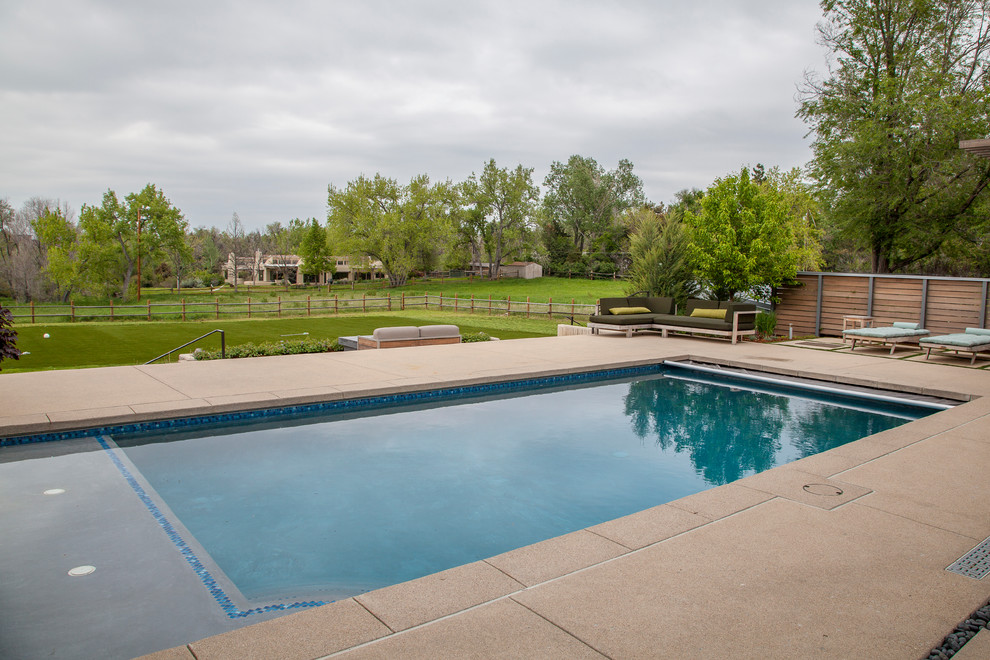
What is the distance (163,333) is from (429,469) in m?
13.4

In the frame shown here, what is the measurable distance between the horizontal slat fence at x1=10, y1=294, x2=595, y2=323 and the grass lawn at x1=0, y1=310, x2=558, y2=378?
3.59 feet

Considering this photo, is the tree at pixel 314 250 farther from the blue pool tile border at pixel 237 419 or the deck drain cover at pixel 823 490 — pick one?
the deck drain cover at pixel 823 490

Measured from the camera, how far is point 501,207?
47188 mm

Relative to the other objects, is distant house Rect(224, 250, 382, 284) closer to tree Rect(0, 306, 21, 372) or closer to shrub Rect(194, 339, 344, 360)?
shrub Rect(194, 339, 344, 360)

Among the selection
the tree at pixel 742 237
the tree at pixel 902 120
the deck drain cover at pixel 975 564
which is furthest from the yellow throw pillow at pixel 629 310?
the deck drain cover at pixel 975 564

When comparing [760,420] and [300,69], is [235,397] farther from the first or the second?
[300,69]

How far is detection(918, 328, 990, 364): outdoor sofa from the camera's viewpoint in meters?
8.98

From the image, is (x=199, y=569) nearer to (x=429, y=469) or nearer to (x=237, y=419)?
(x=429, y=469)

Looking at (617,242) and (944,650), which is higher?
(617,242)

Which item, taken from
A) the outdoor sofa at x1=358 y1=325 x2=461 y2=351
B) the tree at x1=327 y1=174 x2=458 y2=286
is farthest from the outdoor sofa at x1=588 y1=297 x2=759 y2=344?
the tree at x1=327 y1=174 x2=458 y2=286

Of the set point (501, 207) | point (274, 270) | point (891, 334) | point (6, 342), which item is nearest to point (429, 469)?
point (6, 342)

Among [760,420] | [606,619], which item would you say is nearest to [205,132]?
[760,420]

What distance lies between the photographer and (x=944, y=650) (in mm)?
2029

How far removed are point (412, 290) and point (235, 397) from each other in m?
35.5
